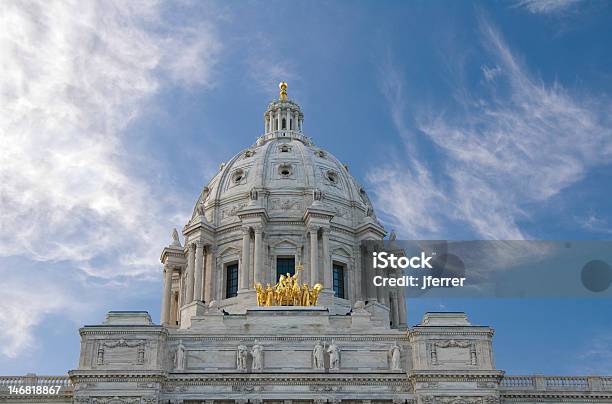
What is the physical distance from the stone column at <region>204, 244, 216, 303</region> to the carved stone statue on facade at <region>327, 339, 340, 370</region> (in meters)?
21.1

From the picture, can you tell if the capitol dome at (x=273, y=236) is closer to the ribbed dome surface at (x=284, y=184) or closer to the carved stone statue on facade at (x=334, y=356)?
the ribbed dome surface at (x=284, y=184)

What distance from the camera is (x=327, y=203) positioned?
265 feet

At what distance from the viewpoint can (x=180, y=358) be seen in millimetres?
55688

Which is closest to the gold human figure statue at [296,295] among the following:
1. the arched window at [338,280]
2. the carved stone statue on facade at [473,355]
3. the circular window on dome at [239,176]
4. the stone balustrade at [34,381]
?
the arched window at [338,280]

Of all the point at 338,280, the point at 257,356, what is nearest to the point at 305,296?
the point at 257,356

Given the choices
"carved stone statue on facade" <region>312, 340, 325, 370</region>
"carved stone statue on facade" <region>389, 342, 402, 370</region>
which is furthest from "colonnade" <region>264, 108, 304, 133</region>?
"carved stone statue on facade" <region>389, 342, 402, 370</region>

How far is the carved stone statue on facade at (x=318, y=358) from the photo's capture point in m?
55.5

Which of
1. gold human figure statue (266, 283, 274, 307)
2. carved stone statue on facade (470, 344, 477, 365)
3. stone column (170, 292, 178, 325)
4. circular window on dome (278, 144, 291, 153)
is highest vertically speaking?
circular window on dome (278, 144, 291, 153)

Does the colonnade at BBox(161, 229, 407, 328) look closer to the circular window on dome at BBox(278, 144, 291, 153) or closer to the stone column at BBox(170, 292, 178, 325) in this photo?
the stone column at BBox(170, 292, 178, 325)

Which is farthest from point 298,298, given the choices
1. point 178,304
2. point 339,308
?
point 178,304

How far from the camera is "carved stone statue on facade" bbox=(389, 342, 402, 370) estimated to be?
5566 centimetres

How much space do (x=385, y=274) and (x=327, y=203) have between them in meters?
8.60

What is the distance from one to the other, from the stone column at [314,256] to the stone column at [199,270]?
1007 centimetres

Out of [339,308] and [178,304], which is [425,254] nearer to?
[339,308]
